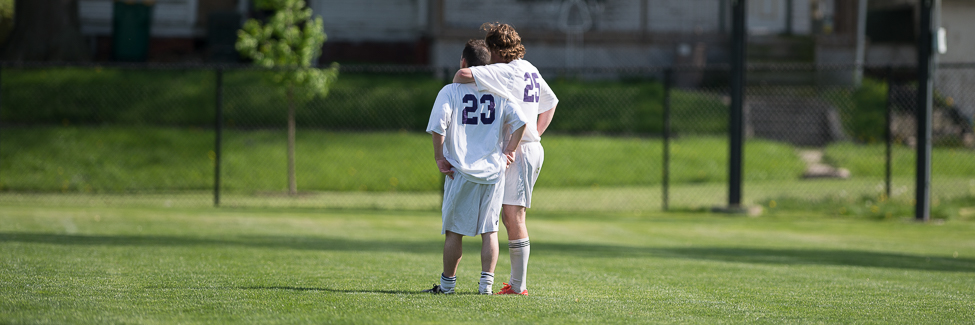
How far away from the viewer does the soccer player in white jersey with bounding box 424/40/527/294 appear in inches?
180

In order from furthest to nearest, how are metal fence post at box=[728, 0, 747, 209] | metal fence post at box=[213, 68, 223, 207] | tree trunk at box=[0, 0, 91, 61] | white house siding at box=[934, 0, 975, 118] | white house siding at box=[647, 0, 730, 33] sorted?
white house siding at box=[934, 0, 975, 118] < white house siding at box=[647, 0, 730, 33] < tree trunk at box=[0, 0, 91, 61] < metal fence post at box=[213, 68, 223, 207] < metal fence post at box=[728, 0, 747, 209]

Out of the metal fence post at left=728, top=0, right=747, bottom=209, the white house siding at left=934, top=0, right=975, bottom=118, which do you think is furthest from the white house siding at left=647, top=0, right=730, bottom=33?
the metal fence post at left=728, top=0, right=747, bottom=209

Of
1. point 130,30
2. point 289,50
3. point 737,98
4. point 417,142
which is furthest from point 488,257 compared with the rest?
point 130,30

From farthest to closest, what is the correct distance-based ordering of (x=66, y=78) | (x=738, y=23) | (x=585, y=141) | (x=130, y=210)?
(x=66, y=78), (x=585, y=141), (x=738, y=23), (x=130, y=210)

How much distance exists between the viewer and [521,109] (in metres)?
4.67

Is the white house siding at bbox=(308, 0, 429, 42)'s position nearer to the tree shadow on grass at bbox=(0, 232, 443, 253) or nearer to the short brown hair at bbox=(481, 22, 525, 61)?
the tree shadow on grass at bbox=(0, 232, 443, 253)

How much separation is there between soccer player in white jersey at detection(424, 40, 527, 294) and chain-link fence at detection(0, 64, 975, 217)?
8.16 metres

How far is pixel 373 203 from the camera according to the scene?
13484 millimetres

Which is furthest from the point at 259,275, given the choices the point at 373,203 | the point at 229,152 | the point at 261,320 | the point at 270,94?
the point at 270,94

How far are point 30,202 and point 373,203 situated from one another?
487 centimetres

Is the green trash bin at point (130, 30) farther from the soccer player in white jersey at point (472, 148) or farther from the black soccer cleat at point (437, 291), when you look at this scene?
the soccer player in white jersey at point (472, 148)

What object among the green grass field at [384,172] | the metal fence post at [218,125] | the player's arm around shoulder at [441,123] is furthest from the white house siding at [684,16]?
the player's arm around shoulder at [441,123]

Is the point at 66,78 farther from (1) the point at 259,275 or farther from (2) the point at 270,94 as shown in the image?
(1) the point at 259,275

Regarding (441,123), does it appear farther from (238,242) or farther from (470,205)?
(238,242)
